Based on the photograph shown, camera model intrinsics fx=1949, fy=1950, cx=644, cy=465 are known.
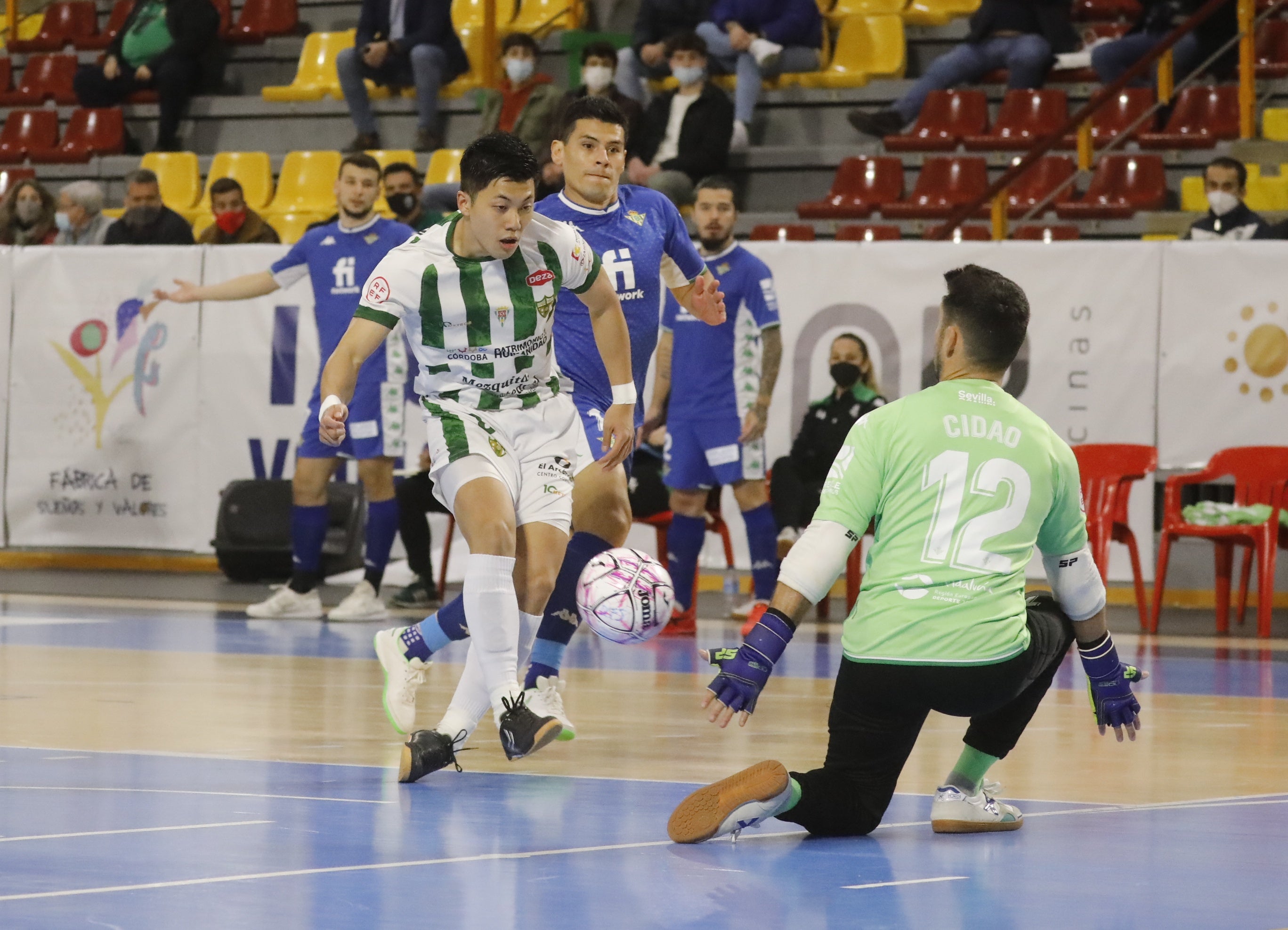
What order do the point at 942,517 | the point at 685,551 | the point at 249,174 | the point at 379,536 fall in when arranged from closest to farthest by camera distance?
the point at 942,517 < the point at 685,551 < the point at 379,536 < the point at 249,174

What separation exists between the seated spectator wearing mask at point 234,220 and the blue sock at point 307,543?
12.2ft

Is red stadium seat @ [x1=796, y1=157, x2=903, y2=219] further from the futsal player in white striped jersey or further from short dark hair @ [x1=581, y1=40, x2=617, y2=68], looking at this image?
the futsal player in white striped jersey

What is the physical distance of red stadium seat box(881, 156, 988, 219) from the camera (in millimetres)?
14898

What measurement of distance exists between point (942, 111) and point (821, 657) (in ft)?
24.5

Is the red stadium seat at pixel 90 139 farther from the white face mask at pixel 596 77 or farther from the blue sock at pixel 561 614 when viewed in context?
the blue sock at pixel 561 614

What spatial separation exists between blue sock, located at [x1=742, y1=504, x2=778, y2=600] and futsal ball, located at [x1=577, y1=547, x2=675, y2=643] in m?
4.57

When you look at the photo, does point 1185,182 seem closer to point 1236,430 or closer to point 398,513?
point 1236,430

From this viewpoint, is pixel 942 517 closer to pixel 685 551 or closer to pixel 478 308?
pixel 478 308

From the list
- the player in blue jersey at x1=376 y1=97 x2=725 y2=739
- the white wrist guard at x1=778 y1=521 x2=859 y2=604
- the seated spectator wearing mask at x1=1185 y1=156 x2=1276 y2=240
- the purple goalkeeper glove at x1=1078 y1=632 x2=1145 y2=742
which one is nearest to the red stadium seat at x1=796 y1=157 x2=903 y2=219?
the seated spectator wearing mask at x1=1185 y1=156 x2=1276 y2=240

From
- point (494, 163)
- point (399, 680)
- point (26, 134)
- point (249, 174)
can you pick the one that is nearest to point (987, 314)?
point (494, 163)

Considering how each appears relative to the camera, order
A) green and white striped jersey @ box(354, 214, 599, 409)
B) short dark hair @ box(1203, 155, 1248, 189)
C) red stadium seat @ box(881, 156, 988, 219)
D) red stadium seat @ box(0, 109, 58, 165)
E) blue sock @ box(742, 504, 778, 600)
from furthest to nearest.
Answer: red stadium seat @ box(0, 109, 58, 165) < red stadium seat @ box(881, 156, 988, 219) < short dark hair @ box(1203, 155, 1248, 189) < blue sock @ box(742, 504, 778, 600) < green and white striped jersey @ box(354, 214, 599, 409)

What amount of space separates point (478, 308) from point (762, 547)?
5.11 m

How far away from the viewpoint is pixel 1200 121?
14586 millimetres

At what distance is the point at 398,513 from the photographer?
11609 millimetres
